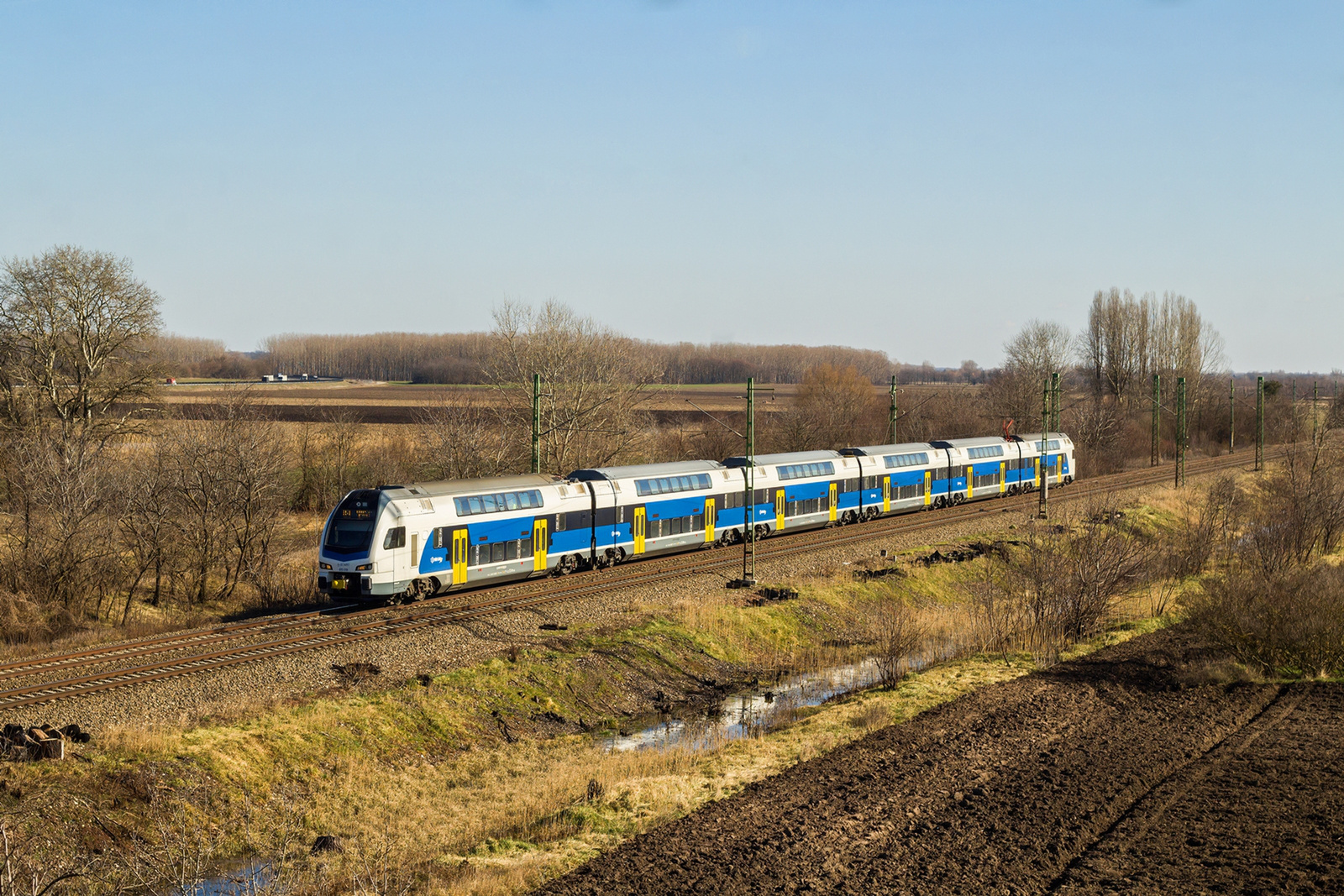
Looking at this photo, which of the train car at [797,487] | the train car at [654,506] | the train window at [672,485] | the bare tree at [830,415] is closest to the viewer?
the train car at [654,506]

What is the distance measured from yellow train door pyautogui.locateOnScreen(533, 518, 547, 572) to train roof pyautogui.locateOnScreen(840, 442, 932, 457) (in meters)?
20.8

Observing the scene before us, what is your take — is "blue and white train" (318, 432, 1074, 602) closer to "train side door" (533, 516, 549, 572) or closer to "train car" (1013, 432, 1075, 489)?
"train side door" (533, 516, 549, 572)

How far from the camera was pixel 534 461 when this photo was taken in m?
37.1

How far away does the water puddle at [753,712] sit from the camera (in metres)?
21.8

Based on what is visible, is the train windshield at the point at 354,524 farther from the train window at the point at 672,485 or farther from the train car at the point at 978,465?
the train car at the point at 978,465

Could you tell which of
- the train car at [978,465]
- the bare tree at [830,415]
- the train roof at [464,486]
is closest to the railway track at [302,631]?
the train roof at [464,486]

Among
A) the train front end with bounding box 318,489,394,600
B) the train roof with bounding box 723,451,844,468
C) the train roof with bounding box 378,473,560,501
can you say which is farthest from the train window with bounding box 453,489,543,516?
the train roof with bounding box 723,451,844,468

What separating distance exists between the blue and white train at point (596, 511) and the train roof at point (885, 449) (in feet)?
0.40

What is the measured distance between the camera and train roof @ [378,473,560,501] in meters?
28.5

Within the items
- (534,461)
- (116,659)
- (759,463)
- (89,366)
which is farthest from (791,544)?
(89,366)

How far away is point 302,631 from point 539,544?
345 inches

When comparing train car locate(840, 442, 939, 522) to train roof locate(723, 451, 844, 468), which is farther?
train car locate(840, 442, 939, 522)

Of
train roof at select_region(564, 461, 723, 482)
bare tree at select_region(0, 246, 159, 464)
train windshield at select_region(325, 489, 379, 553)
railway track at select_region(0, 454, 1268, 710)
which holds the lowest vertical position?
railway track at select_region(0, 454, 1268, 710)

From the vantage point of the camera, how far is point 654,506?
3703 centimetres
